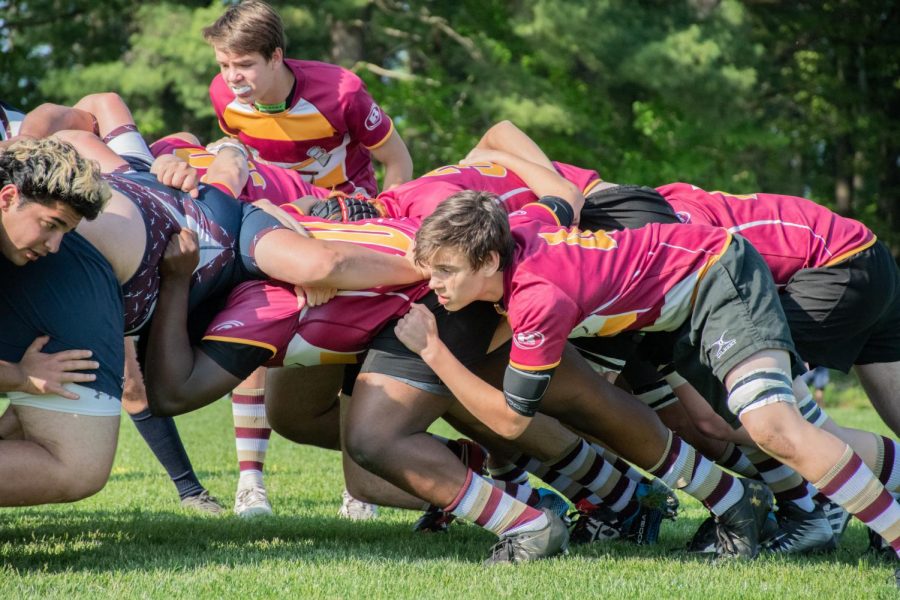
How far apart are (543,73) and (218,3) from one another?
256 inches

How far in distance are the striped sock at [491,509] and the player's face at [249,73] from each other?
241 cm

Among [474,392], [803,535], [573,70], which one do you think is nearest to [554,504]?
[803,535]

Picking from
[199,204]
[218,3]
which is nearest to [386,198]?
[199,204]

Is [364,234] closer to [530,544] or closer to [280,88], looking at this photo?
[530,544]

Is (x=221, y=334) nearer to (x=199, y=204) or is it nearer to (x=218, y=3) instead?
(x=199, y=204)

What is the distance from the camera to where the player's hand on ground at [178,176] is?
459 centimetres

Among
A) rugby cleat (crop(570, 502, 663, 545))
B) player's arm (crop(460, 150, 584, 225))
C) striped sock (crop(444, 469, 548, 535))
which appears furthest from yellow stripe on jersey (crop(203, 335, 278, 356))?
rugby cleat (crop(570, 502, 663, 545))

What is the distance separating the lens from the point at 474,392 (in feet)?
13.8

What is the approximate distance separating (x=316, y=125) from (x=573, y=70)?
1638cm

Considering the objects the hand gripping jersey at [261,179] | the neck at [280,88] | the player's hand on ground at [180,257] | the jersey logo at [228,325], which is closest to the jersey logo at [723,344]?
the jersey logo at [228,325]

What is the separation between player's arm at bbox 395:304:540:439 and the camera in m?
4.18

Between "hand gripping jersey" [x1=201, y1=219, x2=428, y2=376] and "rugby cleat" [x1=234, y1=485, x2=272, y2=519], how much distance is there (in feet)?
4.98

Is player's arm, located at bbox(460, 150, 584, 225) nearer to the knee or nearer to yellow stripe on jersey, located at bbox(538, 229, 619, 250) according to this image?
yellow stripe on jersey, located at bbox(538, 229, 619, 250)

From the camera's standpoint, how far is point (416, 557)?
4.52 meters
